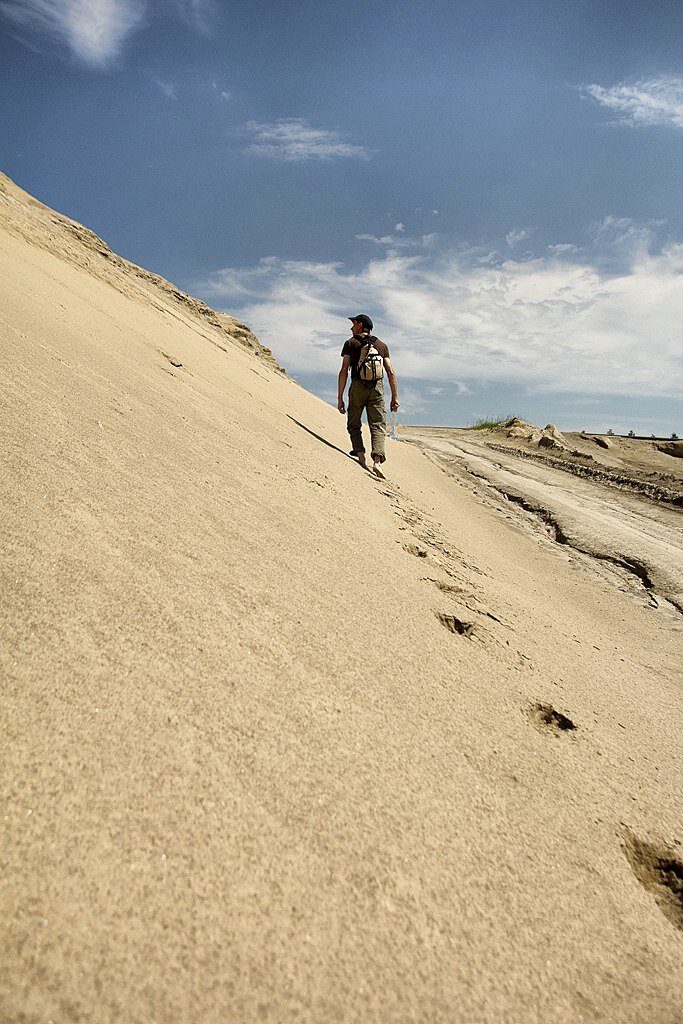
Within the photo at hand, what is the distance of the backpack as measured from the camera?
4617 mm

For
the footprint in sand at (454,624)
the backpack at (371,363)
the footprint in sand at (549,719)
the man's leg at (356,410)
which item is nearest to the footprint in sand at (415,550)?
the footprint in sand at (454,624)

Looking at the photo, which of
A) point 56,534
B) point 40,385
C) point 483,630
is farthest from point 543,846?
point 40,385

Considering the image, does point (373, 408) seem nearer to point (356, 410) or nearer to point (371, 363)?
point (356, 410)

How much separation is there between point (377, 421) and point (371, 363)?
56 centimetres

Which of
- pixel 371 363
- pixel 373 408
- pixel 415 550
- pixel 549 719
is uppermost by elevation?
pixel 371 363

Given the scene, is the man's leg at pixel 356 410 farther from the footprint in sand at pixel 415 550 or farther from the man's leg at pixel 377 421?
the footprint in sand at pixel 415 550

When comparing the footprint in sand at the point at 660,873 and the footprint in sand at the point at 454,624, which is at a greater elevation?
the footprint in sand at the point at 454,624

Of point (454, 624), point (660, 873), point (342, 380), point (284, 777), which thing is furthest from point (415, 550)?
point (342, 380)

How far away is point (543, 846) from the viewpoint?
1101 mm

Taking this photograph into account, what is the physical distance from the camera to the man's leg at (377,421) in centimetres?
474

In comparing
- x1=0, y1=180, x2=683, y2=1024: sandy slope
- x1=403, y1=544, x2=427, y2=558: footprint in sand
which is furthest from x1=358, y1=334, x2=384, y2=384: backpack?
x1=0, y1=180, x2=683, y2=1024: sandy slope

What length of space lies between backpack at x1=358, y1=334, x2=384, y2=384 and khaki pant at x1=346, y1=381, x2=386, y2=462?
0.09m

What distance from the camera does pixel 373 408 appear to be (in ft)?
15.7

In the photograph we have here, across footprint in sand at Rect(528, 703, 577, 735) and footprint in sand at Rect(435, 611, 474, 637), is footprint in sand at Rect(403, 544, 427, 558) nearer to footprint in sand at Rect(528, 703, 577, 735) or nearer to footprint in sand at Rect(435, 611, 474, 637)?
footprint in sand at Rect(435, 611, 474, 637)
